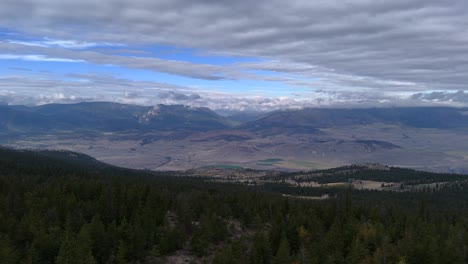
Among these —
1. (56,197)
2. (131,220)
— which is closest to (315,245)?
(131,220)

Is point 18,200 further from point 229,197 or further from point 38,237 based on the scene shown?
point 229,197

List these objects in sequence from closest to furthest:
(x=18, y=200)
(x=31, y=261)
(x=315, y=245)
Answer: (x=31, y=261) → (x=315, y=245) → (x=18, y=200)

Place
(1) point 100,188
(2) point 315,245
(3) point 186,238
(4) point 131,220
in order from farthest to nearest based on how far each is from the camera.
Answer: (1) point 100,188, (4) point 131,220, (3) point 186,238, (2) point 315,245

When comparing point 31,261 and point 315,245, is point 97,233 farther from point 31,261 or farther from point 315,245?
point 315,245

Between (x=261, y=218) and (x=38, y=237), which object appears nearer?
(x=38, y=237)

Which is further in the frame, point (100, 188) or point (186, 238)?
point (100, 188)

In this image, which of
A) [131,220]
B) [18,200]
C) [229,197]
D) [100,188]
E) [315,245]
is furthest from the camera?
[229,197]

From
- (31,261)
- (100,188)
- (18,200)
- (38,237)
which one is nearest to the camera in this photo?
(31,261)

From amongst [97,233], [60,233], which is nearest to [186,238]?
[97,233]
